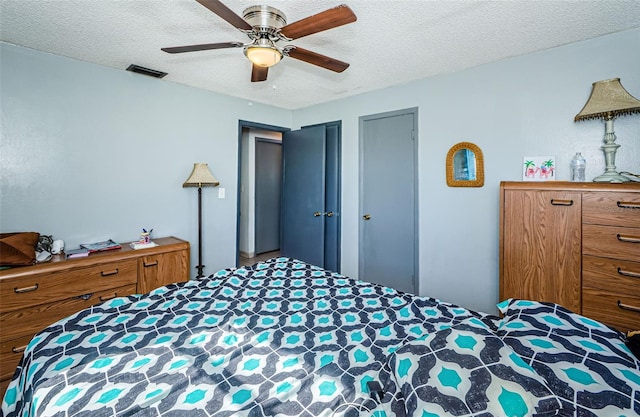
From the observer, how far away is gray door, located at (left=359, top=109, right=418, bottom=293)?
3.05 meters

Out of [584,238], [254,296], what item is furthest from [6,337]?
[584,238]

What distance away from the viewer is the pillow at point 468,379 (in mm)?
764

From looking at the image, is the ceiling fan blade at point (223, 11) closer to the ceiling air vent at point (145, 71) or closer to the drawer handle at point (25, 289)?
the ceiling air vent at point (145, 71)

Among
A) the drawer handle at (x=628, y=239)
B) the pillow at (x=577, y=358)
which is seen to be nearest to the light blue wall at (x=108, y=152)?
the pillow at (x=577, y=358)

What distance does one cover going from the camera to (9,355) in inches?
75.8

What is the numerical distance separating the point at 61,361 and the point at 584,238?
2.84m

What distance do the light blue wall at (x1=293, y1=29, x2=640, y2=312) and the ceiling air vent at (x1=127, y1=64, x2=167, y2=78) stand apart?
2.15 m

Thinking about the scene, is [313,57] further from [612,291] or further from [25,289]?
[25,289]

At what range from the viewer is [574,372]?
34.3 inches

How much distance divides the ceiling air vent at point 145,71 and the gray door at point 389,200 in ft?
7.09

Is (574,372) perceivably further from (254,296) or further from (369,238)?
(369,238)

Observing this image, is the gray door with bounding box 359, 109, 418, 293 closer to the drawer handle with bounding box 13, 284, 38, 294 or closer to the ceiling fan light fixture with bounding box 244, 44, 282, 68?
the ceiling fan light fixture with bounding box 244, 44, 282, 68

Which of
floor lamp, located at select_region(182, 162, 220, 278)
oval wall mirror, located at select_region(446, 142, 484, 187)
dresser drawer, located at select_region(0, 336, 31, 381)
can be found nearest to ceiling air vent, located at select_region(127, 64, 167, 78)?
floor lamp, located at select_region(182, 162, 220, 278)

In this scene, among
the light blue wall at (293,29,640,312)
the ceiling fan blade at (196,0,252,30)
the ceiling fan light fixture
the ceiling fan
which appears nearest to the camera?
the ceiling fan blade at (196,0,252,30)
